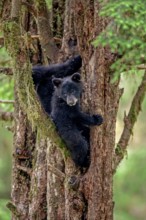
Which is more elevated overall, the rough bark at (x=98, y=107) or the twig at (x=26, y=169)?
the rough bark at (x=98, y=107)

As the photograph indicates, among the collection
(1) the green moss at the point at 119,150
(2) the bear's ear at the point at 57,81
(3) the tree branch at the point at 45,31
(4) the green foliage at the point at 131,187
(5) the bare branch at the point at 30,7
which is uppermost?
(5) the bare branch at the point at 30,7

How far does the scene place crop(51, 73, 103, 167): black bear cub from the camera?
561 cm

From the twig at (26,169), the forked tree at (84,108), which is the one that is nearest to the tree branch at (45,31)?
the forked tree at (84,108)

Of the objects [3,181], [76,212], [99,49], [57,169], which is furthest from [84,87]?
[3,181]

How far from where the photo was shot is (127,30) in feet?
15.7

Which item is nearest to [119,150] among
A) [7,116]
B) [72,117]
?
[72,117]

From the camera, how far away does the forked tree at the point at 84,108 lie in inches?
204

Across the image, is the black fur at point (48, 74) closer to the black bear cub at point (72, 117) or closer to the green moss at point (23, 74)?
the black bear cub at point (72, 117)

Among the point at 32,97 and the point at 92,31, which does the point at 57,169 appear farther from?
the point at 92,31

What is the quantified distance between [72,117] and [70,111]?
59mm

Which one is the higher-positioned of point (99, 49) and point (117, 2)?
point (117, 2)

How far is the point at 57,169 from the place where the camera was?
18.4 feet

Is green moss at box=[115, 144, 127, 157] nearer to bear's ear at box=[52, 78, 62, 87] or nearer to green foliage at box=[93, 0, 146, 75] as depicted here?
bear's ear at box=[52, 78, 62, 87]

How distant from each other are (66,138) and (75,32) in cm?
100
